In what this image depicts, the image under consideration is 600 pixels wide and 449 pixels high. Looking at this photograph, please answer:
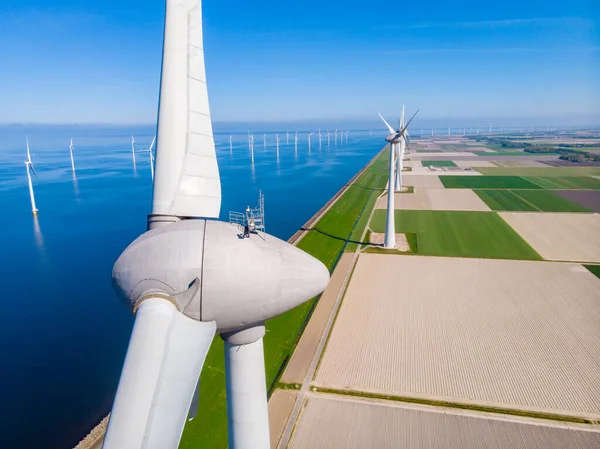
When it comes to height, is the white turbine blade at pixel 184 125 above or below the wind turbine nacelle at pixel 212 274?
above

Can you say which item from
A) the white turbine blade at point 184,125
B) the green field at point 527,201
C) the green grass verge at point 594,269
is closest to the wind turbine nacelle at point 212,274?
the white turbine blade at point 184,125

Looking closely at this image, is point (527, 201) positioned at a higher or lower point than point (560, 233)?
higher

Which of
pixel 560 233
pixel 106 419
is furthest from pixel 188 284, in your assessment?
pixel 560 233

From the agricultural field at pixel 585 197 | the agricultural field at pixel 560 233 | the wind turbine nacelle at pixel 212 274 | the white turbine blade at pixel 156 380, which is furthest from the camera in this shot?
the agricultural field at pixel 585 197

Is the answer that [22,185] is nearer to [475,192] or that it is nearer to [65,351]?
[65,351]

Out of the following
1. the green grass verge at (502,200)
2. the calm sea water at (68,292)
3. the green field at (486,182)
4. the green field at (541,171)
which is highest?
the green field at (541,171)

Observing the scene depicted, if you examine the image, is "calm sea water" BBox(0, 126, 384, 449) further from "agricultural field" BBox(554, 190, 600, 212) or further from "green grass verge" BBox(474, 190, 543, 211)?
"agricultural field" BBox(554, 190, 600, 212)

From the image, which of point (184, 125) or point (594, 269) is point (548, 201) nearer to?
point (594, 269)

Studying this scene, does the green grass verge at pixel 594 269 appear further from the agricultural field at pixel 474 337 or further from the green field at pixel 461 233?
the green field at pixel 461 233
